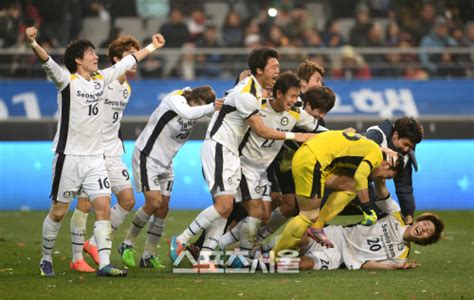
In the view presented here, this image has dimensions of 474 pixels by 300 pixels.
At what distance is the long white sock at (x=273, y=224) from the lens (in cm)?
1103

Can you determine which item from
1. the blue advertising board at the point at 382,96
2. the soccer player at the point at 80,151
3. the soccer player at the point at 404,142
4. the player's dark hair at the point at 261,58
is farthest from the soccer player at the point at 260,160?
the blue advertising board at the point at 382,96

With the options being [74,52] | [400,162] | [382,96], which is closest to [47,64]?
[74,52]

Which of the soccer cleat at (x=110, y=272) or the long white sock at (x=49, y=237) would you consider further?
the long white sock at (x=49, y=237)

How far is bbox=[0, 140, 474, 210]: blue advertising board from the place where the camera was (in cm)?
1711

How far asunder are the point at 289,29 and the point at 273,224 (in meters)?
9.57

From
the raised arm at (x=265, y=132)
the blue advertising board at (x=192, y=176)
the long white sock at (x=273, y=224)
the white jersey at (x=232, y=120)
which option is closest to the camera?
the raised arm at (x=265, y=132)

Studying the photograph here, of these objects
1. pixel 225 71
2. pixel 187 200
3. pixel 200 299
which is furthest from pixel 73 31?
pixel 200 299

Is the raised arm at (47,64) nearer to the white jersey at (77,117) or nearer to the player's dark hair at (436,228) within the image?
the white jersey at (77,117)

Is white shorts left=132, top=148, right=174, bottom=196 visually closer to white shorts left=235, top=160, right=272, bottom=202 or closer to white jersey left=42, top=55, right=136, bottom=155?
white shorts left=235, top=160, right=272, bottom=202

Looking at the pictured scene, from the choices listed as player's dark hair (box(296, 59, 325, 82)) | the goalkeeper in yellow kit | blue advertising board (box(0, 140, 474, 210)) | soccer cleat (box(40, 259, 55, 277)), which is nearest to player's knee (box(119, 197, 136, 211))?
soccer cleat (box(40, 259, 55, 277))

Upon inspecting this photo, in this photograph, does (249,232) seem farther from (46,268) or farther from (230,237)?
(46,268)

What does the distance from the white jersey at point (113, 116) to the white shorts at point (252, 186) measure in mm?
1482

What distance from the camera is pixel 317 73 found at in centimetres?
1158

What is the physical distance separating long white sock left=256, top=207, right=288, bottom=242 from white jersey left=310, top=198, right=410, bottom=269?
2.01 feet
